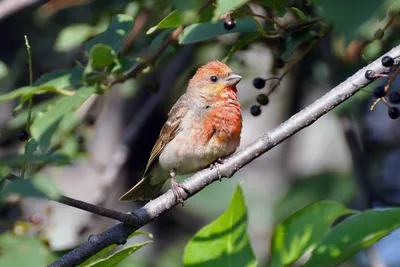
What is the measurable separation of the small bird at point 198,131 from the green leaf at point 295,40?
3.48 ft

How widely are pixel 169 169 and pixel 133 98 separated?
2.15 m

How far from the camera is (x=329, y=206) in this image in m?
3.32

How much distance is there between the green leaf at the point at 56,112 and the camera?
3139mm

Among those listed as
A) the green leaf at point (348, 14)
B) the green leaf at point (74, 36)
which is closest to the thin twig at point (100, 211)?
the green leaf at point (348, 14)

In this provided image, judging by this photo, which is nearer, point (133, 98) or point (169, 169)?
point (169, 169)

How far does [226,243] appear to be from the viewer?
325 cm

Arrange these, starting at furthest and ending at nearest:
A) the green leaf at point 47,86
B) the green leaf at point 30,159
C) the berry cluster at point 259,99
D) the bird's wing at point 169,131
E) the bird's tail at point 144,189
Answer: the bird's wing at point 169,131, the bird's tail at point 144,189, the berry cluster at point 259,99, the green leaf at point 47,86, the green leaf at point 30,159

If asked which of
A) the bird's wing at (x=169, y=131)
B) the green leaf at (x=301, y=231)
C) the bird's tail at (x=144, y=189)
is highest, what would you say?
the green leaf at (x=301, y=231)

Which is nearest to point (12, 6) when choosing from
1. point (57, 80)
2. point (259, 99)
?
point (57, 80)

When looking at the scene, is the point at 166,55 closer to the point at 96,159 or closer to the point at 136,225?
the point at 136,225

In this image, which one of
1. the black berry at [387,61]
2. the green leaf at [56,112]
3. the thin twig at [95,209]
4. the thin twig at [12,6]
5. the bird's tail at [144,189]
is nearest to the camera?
the thin twig at [95,209]

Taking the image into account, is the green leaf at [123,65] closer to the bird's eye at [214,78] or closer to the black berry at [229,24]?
the black berry at [229,24]

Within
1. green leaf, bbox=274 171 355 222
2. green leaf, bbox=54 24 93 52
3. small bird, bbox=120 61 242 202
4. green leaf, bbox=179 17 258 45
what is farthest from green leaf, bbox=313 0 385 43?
green leaf, bbox=274 171 355 222

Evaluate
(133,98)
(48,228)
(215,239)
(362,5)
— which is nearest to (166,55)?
(215,239)
